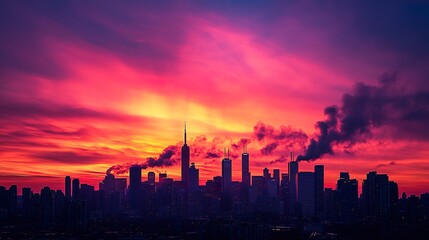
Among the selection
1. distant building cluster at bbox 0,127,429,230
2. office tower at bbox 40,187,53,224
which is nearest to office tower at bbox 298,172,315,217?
distant building cluster at bbox 0,127,429,230

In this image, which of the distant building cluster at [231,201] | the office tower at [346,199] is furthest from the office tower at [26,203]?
the office tower at [346,199]

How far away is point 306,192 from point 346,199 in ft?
72.5

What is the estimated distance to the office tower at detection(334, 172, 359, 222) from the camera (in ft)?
470

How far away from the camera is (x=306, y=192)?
559ft

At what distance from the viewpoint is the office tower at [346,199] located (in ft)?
470

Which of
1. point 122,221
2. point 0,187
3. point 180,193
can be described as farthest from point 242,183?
point 0,187

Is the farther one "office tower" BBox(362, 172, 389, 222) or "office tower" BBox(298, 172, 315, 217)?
"office tower" BBox(298, 172, 315, 217)

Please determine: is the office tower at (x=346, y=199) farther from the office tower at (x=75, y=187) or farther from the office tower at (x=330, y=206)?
the office tower at (x=75, y=187)

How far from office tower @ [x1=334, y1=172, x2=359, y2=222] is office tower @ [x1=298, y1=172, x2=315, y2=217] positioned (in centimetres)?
1020

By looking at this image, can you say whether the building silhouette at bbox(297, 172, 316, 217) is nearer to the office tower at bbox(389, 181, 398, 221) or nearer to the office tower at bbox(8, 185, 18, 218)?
the office tower at bbox(389, 181, 398, 221)

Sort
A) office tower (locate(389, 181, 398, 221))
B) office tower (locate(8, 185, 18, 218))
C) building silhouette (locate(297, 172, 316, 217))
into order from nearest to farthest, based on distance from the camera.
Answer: office tower (locate(8, 185, 18, 218)) < office tower (locate(389, 181, 398, 221)) < building silhouette (locate(297, 172, 316, 217))

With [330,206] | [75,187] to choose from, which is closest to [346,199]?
[330,206]

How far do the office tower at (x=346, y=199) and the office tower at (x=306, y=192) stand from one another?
10.2 meters

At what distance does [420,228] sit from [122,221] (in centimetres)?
5832
